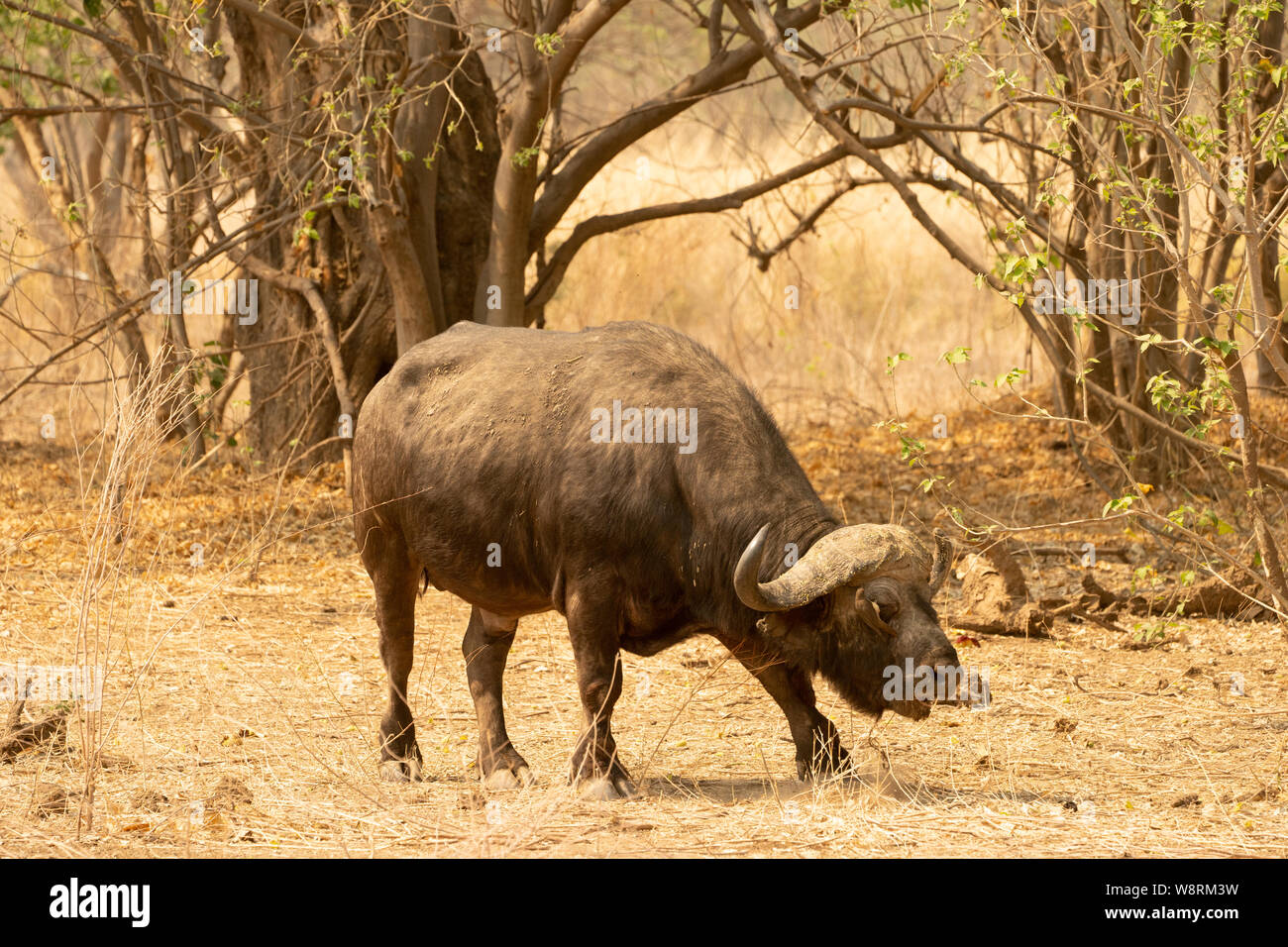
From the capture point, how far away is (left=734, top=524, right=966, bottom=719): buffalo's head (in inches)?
207

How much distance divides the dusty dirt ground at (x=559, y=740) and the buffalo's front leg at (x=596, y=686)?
204mm

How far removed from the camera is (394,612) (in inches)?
253

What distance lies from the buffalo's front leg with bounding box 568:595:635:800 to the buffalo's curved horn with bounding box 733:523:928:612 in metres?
0.60

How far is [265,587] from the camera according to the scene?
31.6ft

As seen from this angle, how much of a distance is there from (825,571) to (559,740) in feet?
6.73

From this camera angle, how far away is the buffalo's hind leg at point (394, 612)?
6301 millimetres

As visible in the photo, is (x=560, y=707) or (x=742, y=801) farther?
(x=560, y=707)

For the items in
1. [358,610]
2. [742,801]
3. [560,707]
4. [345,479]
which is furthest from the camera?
[345,479]

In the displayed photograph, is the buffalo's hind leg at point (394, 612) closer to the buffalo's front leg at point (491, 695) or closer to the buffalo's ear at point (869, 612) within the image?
the buffalo's front leg at point (491, 695)

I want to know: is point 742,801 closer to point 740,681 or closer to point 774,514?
point 774,514

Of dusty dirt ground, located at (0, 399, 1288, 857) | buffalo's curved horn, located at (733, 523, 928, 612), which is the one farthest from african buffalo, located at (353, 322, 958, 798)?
dusty dirt ground, located at (0, 399, 1288, 857)

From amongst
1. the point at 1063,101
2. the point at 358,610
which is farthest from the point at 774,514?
the point at 358,610

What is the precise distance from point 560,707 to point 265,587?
305 cm

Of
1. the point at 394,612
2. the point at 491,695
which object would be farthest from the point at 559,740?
the point at 394,612
